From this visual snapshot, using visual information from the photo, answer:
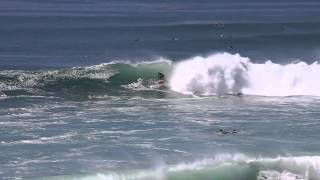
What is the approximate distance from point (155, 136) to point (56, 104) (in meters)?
10.2

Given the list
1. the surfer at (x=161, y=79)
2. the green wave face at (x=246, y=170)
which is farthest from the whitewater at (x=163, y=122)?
the surfer at (x=161, y=79)

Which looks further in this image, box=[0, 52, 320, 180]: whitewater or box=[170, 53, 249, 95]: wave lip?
box=[170, 53, 249, 95]: wave lip

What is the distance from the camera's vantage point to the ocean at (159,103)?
122ft

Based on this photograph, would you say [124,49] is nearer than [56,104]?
No

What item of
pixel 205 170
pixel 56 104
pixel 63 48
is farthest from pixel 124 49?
pixel 205 170

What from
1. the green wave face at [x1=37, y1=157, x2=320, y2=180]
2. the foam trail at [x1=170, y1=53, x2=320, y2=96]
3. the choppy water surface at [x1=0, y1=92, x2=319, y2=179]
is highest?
the foam trail at [x1=170, y1=53, x2=320, y2=96]

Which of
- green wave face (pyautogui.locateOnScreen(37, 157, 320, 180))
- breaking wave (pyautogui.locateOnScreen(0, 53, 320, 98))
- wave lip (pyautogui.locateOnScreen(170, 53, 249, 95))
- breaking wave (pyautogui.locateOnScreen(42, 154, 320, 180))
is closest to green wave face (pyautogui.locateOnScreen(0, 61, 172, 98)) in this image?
breaking wave (pyautogui.locateOnScreen(0, 53, 320, 98))

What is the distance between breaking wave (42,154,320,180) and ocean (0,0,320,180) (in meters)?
0.04

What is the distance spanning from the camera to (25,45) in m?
82.2

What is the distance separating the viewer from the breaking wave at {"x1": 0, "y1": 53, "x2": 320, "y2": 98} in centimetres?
5600

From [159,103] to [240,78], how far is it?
30.8 feet

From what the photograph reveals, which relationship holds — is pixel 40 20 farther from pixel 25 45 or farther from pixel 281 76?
pixel 281 76

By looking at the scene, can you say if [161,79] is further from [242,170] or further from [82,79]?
[242,170]

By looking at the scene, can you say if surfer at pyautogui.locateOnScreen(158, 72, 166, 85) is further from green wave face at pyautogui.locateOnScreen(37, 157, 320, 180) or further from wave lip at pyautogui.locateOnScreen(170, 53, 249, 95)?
green wave face at pyautogui.locateOnScreen(37, 157, 320, 180)
